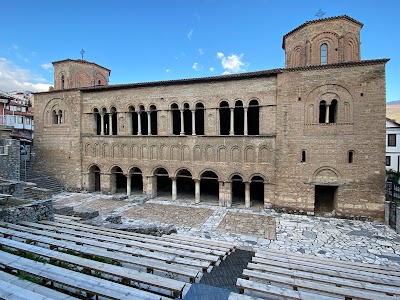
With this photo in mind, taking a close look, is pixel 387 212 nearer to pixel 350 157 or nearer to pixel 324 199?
pixel 324 199

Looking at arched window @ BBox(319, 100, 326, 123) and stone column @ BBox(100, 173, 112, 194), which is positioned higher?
arched window @ BBox(319, 100, 326, 123)

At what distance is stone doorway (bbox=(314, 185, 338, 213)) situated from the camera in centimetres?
1602

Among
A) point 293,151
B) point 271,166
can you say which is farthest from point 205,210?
point 293,151

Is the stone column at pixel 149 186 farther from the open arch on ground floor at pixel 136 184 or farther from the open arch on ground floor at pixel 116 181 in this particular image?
the open arch on ground floor at pixel 116 181

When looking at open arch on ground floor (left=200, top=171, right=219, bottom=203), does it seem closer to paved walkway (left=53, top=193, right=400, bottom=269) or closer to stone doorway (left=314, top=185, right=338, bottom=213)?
paved walkway (left=53, top=193, right=400, bottom=269)

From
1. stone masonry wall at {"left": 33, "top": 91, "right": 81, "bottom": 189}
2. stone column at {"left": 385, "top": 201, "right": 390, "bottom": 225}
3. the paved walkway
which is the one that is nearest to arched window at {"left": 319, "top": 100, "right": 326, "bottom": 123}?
stone column at {"left": 385, "top": 201, "right": 390, "bottom": 225}

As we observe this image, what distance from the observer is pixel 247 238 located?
11.5 metres

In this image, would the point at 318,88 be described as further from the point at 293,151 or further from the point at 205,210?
the point at 205,210

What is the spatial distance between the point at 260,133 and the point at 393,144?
25889 mm

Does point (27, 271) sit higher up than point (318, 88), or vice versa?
point (318, 88)

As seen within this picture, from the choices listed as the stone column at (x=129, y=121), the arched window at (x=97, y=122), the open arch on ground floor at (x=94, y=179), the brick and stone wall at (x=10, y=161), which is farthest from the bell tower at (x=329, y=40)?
the brick and stone wall at (x=10, y=161)

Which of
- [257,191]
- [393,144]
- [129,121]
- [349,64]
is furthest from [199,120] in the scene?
[393,144]

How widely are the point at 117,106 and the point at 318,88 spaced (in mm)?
16025

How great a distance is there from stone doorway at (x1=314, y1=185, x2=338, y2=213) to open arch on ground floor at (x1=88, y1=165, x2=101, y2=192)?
18.6 meters
